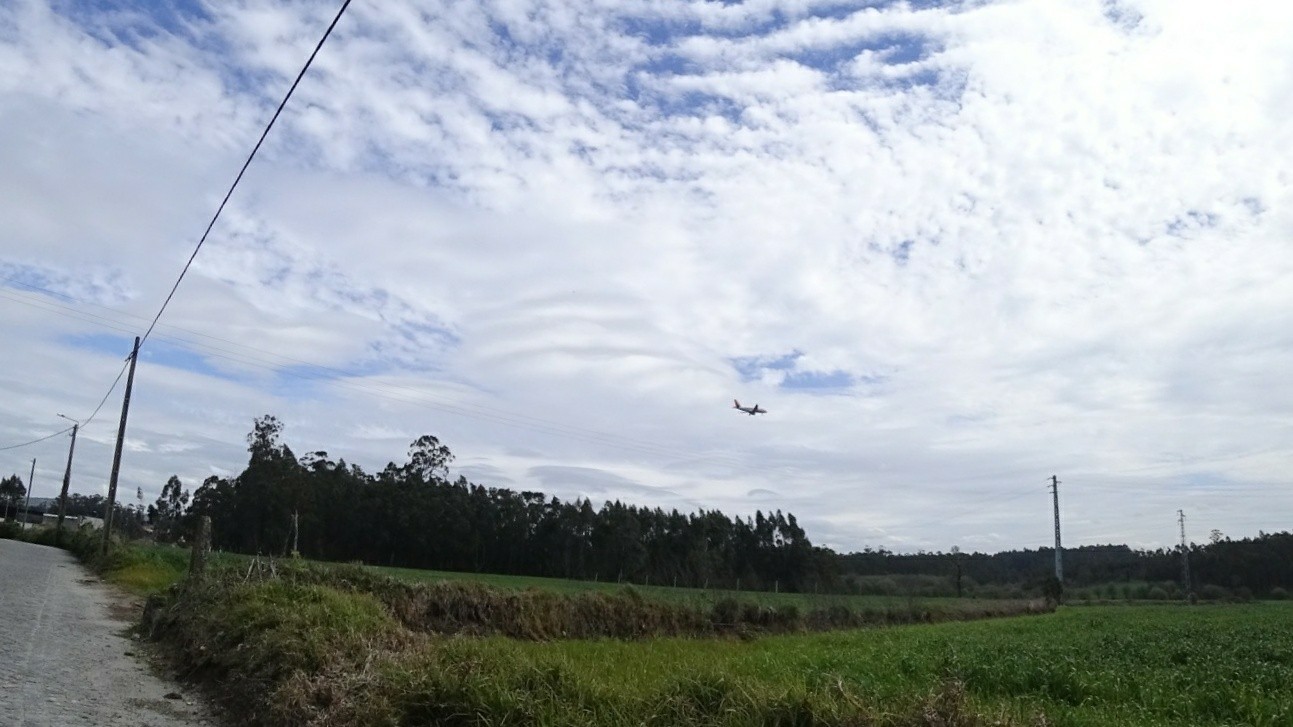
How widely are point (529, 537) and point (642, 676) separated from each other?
78.4m

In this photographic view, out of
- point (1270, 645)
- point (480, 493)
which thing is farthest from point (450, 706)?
point (480, 493)

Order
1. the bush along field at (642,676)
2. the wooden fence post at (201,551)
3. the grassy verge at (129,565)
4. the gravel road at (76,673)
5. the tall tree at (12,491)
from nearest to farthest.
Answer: the bush along field at (642,676)
the gravel road at (76,673)
the wooden fence post at (201,551)
the grassy verge at (129,565)
the tall tree at (12,491)

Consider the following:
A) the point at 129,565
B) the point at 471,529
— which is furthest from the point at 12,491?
the point at 129,565

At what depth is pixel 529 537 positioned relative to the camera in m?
87.3

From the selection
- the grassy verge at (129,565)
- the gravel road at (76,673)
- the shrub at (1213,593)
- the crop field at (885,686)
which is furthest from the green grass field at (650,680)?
the shrub at (1213,593)

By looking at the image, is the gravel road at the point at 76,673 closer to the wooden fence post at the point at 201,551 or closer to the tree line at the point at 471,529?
the wooden fence post at the point at 201,551

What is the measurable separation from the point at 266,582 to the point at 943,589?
8035cm

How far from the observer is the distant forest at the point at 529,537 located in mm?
76688

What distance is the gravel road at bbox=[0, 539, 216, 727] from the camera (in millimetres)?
9305

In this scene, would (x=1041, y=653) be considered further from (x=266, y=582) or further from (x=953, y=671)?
(x=266, y=582)

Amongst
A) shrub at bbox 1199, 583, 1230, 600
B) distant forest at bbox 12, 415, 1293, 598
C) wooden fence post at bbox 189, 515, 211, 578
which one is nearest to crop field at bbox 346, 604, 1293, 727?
wooden fence post at bbox 189, 515, 211, 578

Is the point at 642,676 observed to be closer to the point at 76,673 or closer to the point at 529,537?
the point at 76,673

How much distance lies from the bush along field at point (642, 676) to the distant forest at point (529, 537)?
57.2 metres

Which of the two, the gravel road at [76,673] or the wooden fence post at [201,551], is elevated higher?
the wooden fence post at [201,551]
